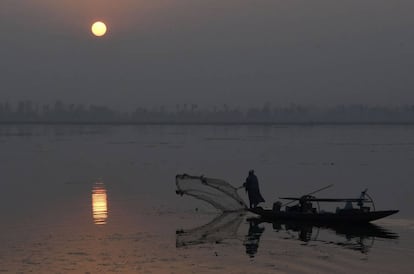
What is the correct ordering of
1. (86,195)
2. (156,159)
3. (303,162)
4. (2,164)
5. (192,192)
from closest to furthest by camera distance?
(192,192) → (86,195) → (2,164) → (303,162) → (156,159)

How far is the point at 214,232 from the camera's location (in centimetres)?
2627

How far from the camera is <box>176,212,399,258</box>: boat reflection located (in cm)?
2370

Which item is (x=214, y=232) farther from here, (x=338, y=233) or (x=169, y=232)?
(x=338, y=233)

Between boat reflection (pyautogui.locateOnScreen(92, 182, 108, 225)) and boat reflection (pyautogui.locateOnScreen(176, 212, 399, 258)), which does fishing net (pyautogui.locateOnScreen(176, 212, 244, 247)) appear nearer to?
boat reflection (pyautogui.locateOnScreen(176, 212, 399, 258))

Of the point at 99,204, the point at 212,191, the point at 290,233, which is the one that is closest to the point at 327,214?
the point at 290,233

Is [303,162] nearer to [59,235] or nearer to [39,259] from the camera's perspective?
[59,235]

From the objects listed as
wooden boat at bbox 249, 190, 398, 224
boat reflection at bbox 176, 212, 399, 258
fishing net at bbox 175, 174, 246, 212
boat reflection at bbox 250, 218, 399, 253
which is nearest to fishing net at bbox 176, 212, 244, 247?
boat reflection at bbox 176, 212, 399, 258

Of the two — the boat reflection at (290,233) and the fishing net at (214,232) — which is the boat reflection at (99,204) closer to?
the fishing net at (214,232)

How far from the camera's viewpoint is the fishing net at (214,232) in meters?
24.3

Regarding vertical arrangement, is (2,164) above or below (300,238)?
above

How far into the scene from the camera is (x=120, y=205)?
35.1 meters

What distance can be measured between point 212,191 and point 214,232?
18.6ft

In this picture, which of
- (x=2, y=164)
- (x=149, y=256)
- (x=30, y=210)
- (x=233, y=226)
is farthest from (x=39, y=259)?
(x=2, y=164)

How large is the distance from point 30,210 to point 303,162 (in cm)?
4169
